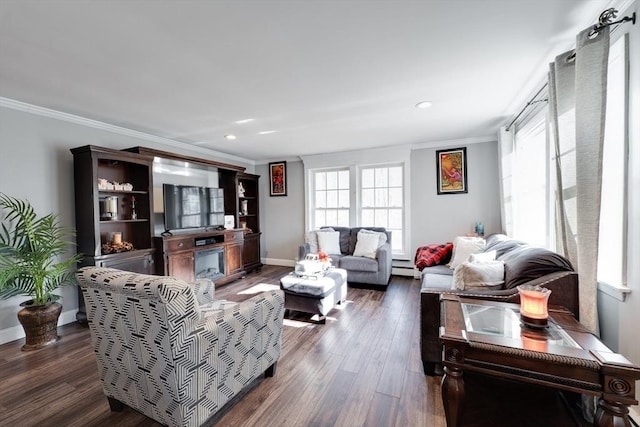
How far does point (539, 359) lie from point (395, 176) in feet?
13.1

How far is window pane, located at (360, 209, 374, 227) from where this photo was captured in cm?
509

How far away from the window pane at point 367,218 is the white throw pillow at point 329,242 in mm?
749

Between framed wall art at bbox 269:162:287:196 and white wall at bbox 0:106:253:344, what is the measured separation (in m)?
3.06

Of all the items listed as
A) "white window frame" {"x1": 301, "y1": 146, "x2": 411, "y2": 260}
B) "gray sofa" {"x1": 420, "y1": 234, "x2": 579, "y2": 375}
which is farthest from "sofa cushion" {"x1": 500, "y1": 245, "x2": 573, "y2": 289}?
"white window frame" {"x1": 301, "y1": 146, "x2": 411, "y2": 260}

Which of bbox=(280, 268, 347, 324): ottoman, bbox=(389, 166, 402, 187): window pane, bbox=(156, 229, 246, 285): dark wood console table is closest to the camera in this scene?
bbox=(280, 268, 347, 324): ottoman

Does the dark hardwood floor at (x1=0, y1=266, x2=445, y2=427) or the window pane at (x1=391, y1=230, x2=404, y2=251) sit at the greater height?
the window pane at (x1=391, y1=230, x2=404, y2=251)

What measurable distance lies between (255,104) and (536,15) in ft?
7.55

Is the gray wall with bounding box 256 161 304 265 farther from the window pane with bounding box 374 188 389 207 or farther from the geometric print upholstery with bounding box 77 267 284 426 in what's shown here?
the geometric print upholstery with bounding box 77 267 284 426

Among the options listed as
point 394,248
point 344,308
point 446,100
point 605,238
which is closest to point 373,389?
point 344,308

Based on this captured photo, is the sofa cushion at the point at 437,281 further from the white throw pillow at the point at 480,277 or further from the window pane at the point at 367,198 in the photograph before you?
the window pane at the point at 367,198

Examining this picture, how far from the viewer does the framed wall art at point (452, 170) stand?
4.35 metres

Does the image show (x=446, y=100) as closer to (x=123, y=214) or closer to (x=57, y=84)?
(x=57, y=84)

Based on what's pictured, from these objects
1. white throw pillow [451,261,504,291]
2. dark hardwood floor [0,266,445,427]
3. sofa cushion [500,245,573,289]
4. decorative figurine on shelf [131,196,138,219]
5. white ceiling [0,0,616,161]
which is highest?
white ceiling [0,0,616,161]

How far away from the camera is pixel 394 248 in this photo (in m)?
4.93
